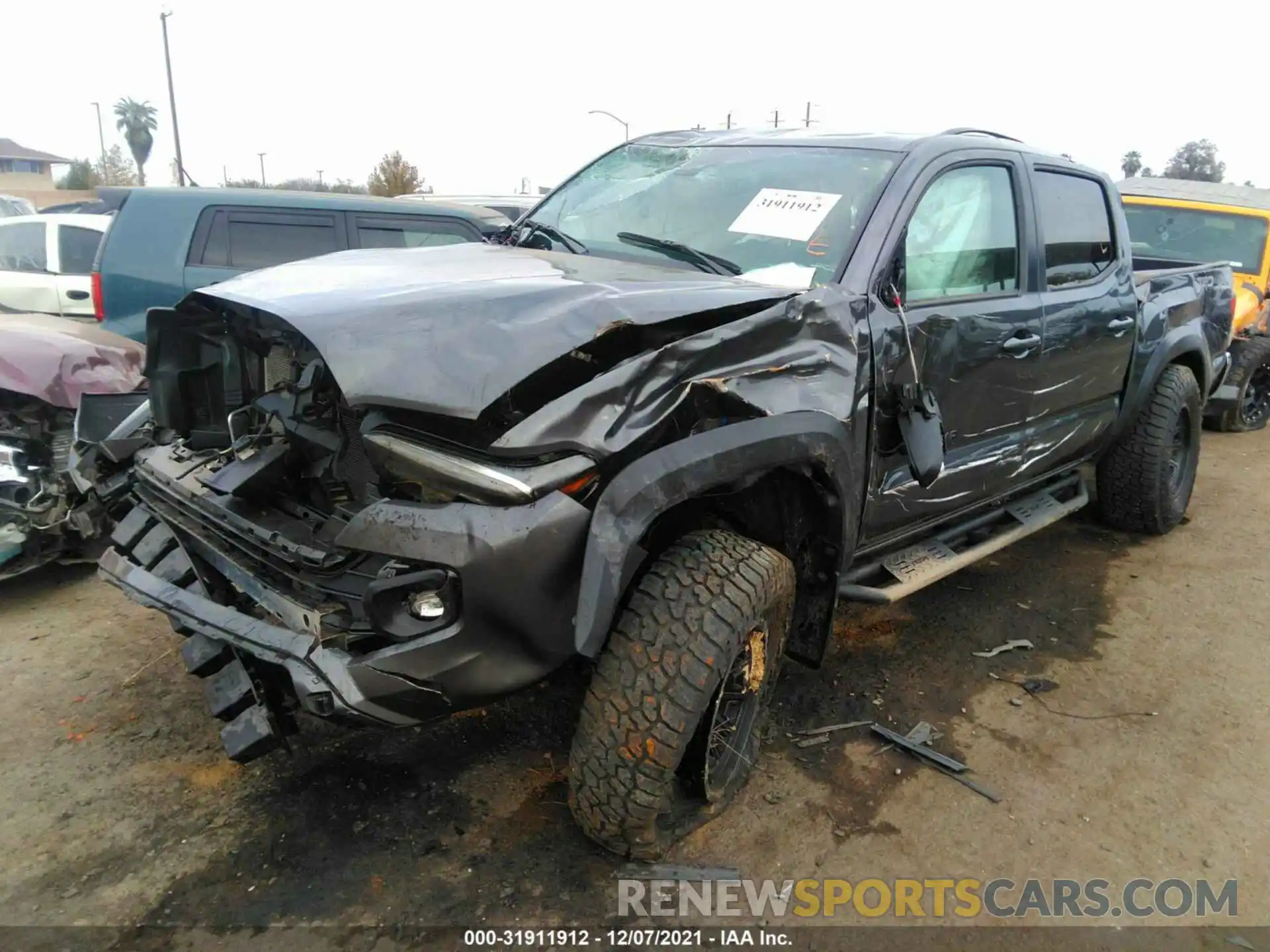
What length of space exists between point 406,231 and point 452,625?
5.27 meters

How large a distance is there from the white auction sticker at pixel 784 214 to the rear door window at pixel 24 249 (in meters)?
6.97

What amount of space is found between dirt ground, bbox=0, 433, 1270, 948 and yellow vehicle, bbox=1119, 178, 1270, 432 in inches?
189

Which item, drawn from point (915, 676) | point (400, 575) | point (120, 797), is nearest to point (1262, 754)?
point (915, 676)

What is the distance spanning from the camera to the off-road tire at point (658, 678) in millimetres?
2223

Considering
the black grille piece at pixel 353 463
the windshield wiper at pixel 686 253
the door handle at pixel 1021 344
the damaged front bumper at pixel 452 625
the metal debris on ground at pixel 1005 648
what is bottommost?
the metal debris on ground at pixel 1005 648

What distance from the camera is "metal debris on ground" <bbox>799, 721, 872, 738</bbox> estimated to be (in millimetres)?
3117

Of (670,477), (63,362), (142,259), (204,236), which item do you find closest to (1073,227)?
(670,477)

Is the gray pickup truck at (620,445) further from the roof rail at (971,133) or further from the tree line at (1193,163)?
the tree line at (1193,163)

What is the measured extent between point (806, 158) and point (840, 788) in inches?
86.2

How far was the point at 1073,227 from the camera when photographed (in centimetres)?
397

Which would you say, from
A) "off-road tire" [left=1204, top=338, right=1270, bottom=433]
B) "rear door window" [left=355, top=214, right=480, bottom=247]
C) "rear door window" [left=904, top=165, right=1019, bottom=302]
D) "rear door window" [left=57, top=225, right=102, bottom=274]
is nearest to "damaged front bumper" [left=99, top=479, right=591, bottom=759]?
"rear door window" [left=904, top=165, right=1019, bottom=302]

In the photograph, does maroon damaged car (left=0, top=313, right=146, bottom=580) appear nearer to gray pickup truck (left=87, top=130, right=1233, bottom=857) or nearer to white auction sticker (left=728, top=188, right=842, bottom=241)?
gray pickup truck (left=87, top=130, right=1233, bottom=857)

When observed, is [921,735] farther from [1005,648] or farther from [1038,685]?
[1005,648]

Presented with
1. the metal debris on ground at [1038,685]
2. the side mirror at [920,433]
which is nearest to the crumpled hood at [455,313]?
the side mirror at [920,433]
